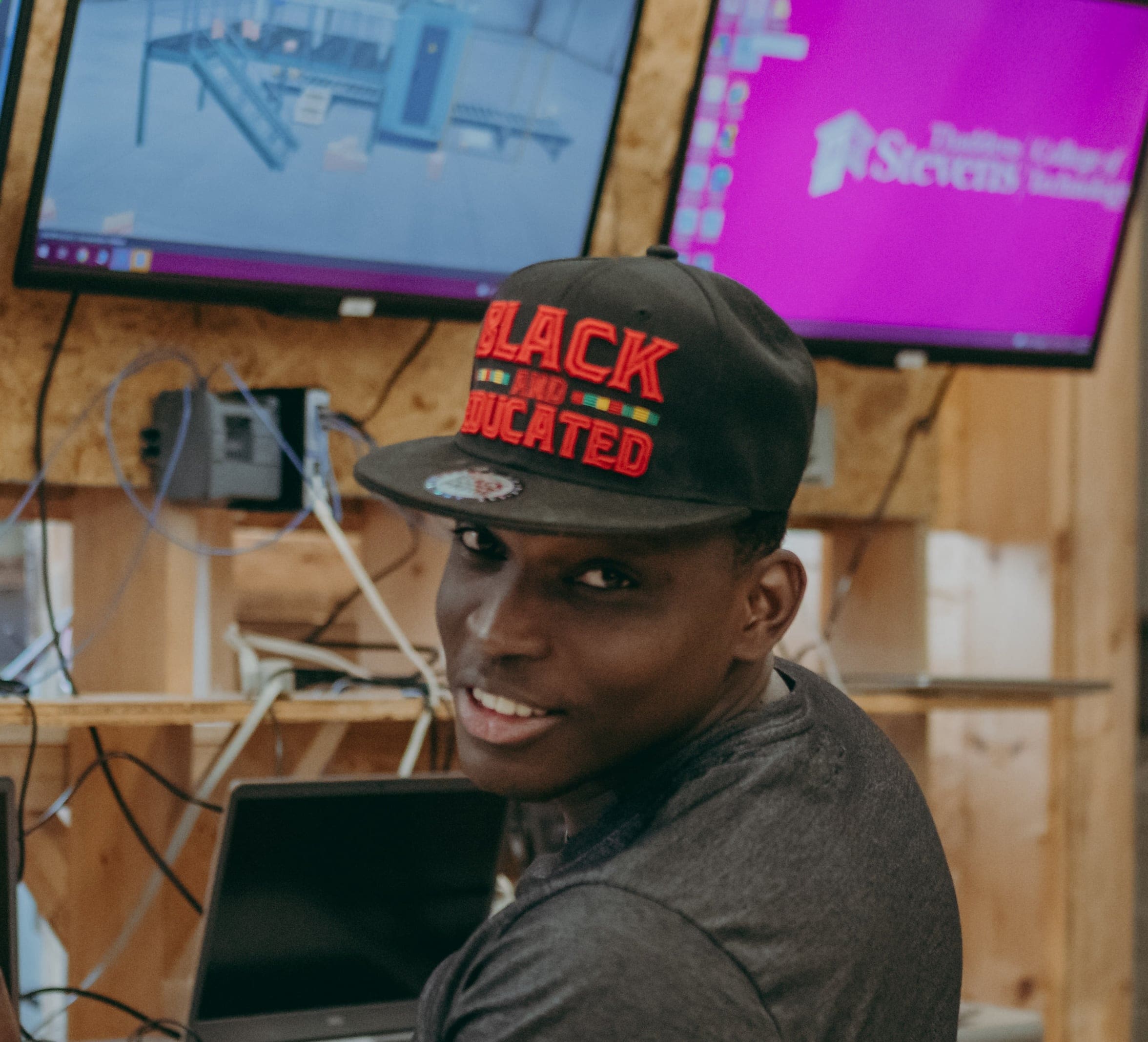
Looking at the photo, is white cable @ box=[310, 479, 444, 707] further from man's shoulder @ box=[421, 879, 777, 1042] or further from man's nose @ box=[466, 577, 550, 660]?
man's shoulder @ box=[421, 879, 777, 1042]

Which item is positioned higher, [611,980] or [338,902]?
[611,980]

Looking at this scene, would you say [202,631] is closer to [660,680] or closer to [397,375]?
[397,375]

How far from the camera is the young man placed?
778 millimetres


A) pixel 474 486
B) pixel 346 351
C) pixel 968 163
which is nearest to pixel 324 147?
pixel 346 351

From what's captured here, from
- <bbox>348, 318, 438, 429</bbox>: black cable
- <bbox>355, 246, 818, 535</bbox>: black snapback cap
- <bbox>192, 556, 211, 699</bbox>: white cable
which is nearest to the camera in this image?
<bbox>355, 246, 818, 535</bbox>: black snapback cap

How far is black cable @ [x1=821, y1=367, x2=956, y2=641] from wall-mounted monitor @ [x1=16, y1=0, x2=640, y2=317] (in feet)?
2.64

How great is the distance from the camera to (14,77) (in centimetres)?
171

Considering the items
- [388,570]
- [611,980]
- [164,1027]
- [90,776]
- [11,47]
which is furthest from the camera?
[388,570]

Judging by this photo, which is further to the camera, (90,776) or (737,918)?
(90,776)

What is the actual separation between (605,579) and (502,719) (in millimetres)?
111

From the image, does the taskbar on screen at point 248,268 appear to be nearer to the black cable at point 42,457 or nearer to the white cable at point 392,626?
the black cable at point 42,457

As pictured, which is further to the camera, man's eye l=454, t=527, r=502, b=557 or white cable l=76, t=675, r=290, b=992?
white cable l=76, t=675, r=290, b=992

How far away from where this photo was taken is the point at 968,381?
3.07 meters

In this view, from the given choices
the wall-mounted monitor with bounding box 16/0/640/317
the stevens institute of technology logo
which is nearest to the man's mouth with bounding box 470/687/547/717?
the wall-mounted monitor with bounding box 16/0/640/317
